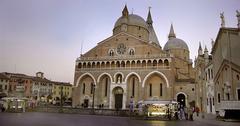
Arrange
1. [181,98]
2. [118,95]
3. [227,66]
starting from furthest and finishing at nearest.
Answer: [118,95] < [181,98] < [227,66]

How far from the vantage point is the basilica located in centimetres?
3875

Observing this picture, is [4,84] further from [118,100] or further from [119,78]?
[119,78]

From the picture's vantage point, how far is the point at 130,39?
42.4 metres

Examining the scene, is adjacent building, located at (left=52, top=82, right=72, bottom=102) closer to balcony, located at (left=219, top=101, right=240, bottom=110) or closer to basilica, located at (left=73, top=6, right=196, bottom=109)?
basilica, located at (left=73, top=6, right=196, bottom=109)

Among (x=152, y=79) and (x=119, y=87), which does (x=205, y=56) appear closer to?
(x=152, y=79)

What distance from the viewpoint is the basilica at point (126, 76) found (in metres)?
38.8

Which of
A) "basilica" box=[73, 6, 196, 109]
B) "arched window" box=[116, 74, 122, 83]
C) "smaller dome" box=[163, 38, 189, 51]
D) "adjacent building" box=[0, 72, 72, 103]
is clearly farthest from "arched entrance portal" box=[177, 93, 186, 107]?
"adjacent building" box=[0, 72, 72, 103]

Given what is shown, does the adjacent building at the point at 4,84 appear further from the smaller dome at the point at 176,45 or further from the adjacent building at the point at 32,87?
the smaller dome at the point at 176,45

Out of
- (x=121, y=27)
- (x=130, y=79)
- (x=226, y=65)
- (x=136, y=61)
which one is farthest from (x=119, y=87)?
(x=226, y=65)

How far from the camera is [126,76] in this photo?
39844mm

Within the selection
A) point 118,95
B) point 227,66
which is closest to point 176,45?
point 118,95

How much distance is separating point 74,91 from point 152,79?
15.0 meters

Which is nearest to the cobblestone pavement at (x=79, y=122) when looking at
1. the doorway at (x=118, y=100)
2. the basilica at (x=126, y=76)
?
the basilica at (x=126, y=76)

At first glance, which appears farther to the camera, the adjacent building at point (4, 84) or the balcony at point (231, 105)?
the adjacent building at point (4, 84)
